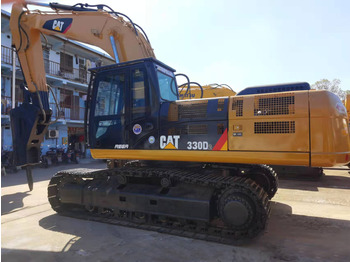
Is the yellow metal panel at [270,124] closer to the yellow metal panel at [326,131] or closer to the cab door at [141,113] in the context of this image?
the yellow metal panel at [326,131]

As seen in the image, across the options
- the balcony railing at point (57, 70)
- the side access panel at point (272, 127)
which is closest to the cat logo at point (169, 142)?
the side access panel at point (272, 127)

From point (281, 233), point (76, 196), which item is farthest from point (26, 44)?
point (281, 233)

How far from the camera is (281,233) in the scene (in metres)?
4.43

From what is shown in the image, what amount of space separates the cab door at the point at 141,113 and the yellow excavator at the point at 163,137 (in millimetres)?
19

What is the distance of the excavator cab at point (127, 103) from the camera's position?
4723 millimetres

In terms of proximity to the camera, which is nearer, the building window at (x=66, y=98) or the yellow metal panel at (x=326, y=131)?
the yellow metal panel at (x=326, y=131)

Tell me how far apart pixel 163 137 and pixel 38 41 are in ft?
13.5

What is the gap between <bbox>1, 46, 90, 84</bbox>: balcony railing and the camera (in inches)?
597

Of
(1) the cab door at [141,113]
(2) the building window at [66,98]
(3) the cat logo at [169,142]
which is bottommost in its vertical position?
(3) the cat logo at [169,142]

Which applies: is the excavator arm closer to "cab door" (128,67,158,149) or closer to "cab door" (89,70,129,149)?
"cab door" (89,70,129,149)

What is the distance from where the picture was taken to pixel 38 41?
6.09 metres

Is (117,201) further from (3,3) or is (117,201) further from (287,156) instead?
(3,3)

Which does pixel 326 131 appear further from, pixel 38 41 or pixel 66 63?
pixel 66 63

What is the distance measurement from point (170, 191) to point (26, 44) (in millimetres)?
4783
